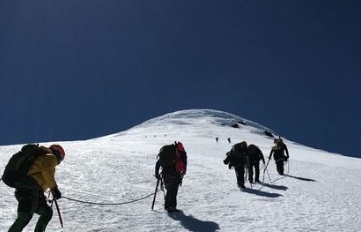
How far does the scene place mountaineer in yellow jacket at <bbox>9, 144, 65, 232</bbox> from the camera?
834 centimetres

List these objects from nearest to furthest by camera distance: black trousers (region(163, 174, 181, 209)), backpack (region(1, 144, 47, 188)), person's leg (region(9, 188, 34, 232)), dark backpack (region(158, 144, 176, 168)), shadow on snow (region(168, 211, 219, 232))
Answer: person's leg (region(9, 188, 34, 232)) → backpack (region(1, 144, 47, 188)) → shadow on snow (region(168, 211, 219, 232)) → black trousers (region(163, 174, 181, 209)) → dark backpack (region(158, 144, 176, 168))

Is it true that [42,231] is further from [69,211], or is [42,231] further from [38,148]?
[69,211]

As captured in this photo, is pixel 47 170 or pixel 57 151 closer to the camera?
pixel 47 170

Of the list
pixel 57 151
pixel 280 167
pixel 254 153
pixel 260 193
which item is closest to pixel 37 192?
pixel 57 151

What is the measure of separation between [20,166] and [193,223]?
15.5ft

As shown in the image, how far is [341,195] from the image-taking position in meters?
16.9

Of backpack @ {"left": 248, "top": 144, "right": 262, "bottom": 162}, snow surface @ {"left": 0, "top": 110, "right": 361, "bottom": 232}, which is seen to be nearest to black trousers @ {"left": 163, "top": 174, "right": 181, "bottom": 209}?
snow surface @ {"left": 0, "top": 110, "right": 361, "bottom": 232}

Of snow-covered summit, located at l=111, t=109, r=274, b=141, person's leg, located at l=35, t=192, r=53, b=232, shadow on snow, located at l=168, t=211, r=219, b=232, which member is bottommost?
shadow on snow, located at l=168, t=211, r=219, b=232

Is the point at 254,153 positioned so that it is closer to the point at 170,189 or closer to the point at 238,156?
the point at 238,156

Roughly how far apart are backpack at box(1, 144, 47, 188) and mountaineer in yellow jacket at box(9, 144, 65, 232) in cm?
8

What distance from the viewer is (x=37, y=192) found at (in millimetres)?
8469

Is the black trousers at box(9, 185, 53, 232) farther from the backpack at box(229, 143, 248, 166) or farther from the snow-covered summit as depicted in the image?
the snow-covered summit

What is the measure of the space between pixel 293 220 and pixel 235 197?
411cm

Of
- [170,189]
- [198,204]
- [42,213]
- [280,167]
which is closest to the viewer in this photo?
[42,213]
